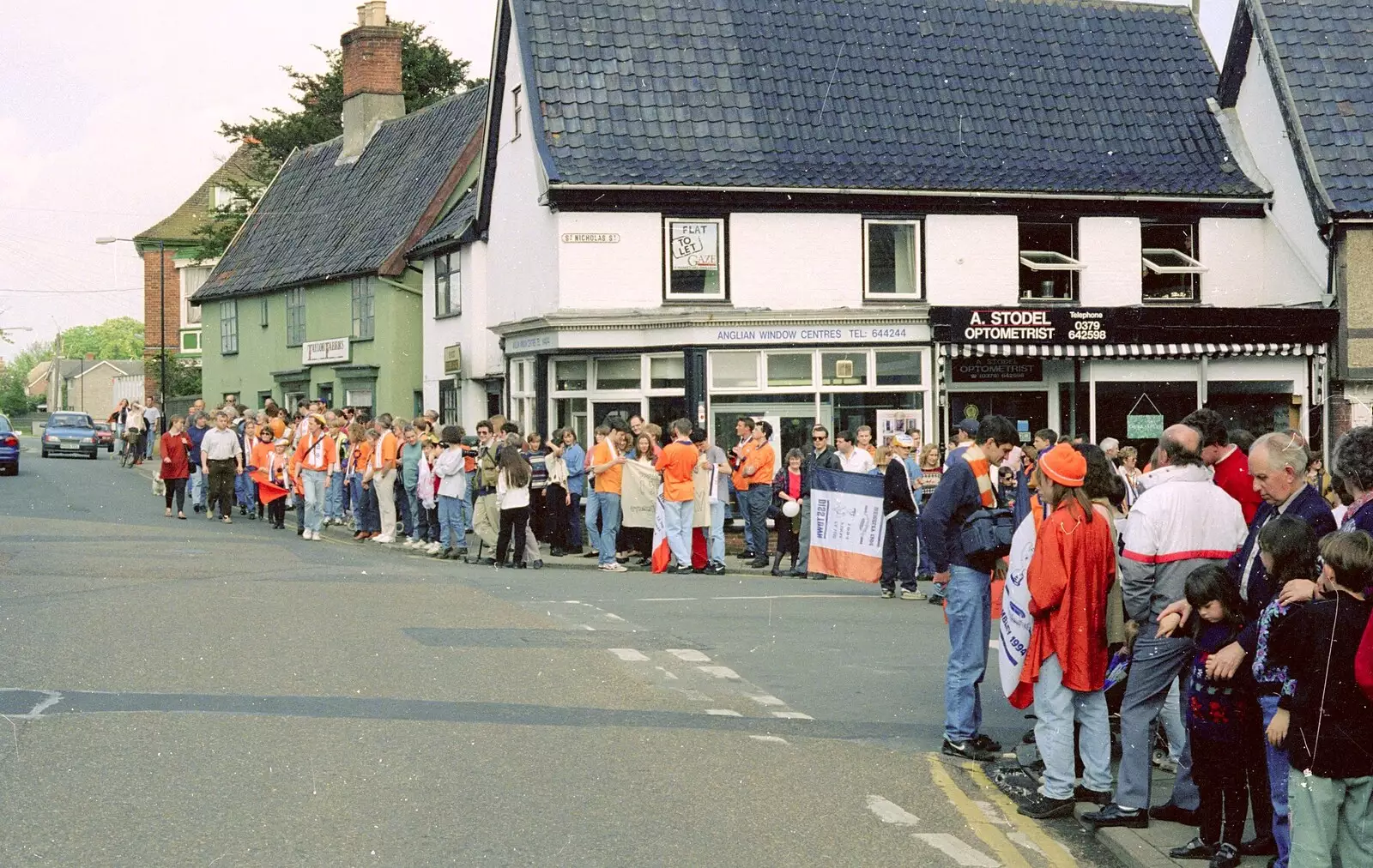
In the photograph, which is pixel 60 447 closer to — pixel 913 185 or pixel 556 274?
pixel 556 274

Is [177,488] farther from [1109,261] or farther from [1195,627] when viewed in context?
[1195,627]

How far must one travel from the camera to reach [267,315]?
4706cm

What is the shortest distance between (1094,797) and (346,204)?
127 ft

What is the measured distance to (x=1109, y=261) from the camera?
28.7 meters

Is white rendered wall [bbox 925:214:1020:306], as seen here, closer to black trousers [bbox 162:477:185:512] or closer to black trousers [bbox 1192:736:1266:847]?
black trousers [bbox 162:477:185:512]

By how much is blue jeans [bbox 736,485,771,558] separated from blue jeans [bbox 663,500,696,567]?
86 cm

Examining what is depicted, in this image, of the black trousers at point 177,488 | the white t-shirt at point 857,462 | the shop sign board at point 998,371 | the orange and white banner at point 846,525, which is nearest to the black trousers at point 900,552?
the orange and white banner at point 846,525

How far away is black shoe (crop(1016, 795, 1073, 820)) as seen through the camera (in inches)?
311

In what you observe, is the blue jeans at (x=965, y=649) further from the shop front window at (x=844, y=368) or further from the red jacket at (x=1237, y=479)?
the shop front window at (x=844, y=368)

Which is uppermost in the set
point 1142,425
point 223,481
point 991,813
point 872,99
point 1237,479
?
point 872,99

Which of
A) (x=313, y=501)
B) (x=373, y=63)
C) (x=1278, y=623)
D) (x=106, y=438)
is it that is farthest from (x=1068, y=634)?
(x=106, y=438)

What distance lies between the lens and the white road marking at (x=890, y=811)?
25.0ft

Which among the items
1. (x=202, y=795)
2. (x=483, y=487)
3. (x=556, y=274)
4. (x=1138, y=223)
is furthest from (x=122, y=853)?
(x=1138, y=223)

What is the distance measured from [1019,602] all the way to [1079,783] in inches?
36.5
